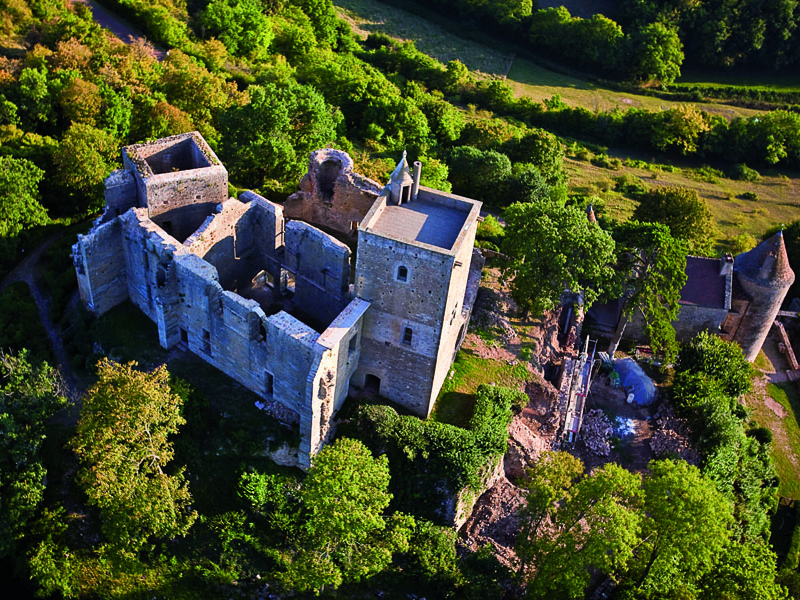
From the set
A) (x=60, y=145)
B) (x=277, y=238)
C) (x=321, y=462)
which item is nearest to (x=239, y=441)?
(x=321, y=462)

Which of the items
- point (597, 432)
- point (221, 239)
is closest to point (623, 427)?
point (597, 432)

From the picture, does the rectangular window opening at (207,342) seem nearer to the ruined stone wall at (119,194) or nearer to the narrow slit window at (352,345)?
the narrow slit window at (352,345)

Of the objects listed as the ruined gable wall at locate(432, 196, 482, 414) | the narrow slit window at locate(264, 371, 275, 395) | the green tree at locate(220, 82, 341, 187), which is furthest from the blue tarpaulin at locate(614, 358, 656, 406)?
the green tree at locate(220, 82, 341, 187)

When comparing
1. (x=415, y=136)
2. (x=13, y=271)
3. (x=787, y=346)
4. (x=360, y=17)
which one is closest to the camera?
(x=13, y=271)

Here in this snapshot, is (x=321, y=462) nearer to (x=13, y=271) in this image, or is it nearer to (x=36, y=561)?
(x=36, y=561)

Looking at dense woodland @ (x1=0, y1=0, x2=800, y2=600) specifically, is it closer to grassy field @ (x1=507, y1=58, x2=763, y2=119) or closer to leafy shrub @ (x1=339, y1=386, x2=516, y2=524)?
leafy shrub @ (x1=339, y1=386, x2=516, y2=524)

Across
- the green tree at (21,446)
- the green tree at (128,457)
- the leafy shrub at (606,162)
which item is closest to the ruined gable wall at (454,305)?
the green tree at (128,457)
